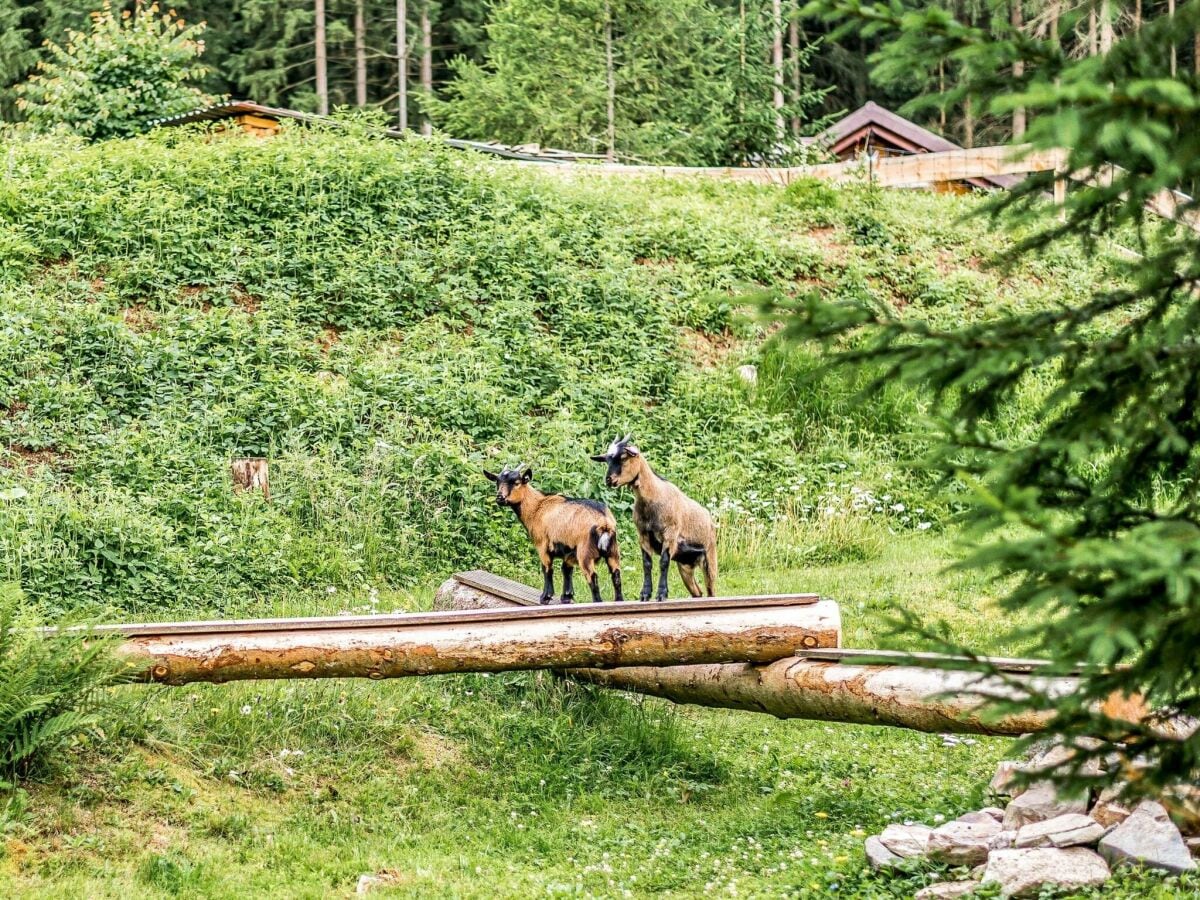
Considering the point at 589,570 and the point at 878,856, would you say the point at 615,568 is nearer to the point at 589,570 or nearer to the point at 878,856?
the point at 589,570

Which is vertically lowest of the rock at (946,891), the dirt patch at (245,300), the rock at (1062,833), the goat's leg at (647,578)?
the rock at (946,891)

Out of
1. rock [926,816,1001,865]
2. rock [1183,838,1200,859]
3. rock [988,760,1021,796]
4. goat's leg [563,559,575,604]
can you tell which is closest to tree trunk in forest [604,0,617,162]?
goat's leg [563,559,575,604]

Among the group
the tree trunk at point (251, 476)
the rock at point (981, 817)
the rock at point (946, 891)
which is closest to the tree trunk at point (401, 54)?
the tree trunk at point (251, 476)

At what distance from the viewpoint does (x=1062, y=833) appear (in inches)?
312

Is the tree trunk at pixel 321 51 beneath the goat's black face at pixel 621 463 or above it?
above

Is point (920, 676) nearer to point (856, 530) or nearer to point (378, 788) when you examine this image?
point (378, 788)

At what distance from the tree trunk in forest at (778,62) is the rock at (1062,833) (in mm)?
27240

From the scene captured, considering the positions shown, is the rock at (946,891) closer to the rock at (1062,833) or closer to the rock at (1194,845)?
the rock at (1062,833)

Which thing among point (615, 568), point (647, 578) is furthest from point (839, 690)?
point (615, 568)

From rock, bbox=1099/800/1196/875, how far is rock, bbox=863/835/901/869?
1164 mm

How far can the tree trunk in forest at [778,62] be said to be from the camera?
33812 mm

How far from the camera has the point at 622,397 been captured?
18.1 metres

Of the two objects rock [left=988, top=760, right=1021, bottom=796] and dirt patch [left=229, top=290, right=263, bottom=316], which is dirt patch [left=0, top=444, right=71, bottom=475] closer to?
dirt patch [left=229, top=290, right=263, bottom=316]

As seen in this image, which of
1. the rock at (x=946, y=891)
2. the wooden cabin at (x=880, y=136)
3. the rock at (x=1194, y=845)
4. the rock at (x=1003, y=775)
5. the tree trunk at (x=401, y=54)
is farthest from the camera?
the tree trunk at (x=401, y=54)
